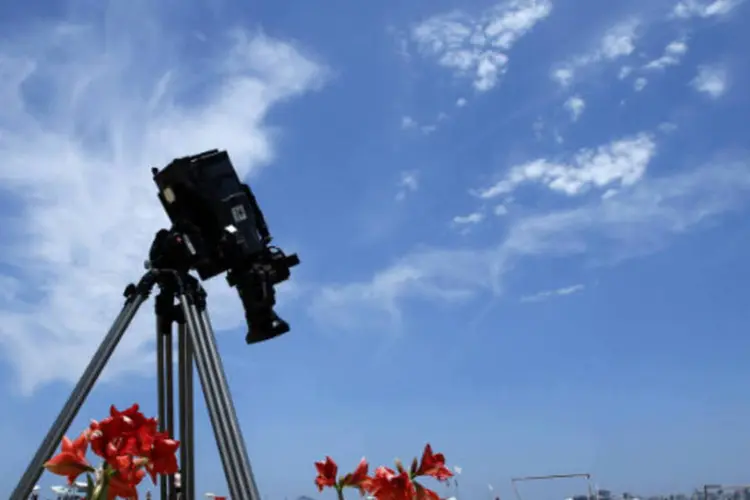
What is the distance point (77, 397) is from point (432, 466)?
2248mm

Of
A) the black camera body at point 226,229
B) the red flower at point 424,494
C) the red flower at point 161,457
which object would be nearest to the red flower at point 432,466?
the red flower at point 424,494

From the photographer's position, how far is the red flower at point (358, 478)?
3199 mm

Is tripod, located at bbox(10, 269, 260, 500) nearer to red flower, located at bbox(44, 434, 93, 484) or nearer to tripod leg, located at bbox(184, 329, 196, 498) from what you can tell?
tripod leg, located at bbox(184, 329, 196, 498)

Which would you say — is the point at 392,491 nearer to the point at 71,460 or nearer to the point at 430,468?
the point at 430,468

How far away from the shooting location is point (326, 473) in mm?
3318

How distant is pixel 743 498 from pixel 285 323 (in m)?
5.44

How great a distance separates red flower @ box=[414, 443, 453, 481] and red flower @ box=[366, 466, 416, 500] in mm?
183

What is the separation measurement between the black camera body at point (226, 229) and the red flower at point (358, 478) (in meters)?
2.45

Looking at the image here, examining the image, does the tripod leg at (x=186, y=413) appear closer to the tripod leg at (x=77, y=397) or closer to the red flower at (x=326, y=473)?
the tripod leg at (x=77, y=397)

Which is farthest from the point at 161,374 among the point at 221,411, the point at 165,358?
the point at 221,411

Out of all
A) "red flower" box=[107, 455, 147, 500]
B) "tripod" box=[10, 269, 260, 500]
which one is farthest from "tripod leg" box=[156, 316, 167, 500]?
"red flower" box=[107, 455, 147, 500]

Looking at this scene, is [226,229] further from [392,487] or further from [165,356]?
[392,487]

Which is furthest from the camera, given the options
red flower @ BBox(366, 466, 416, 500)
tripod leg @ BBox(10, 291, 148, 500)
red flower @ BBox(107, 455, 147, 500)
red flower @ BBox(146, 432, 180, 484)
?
tripod leg @ BBox(10, 291, 148, 500)

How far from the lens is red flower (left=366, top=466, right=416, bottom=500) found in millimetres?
2855
